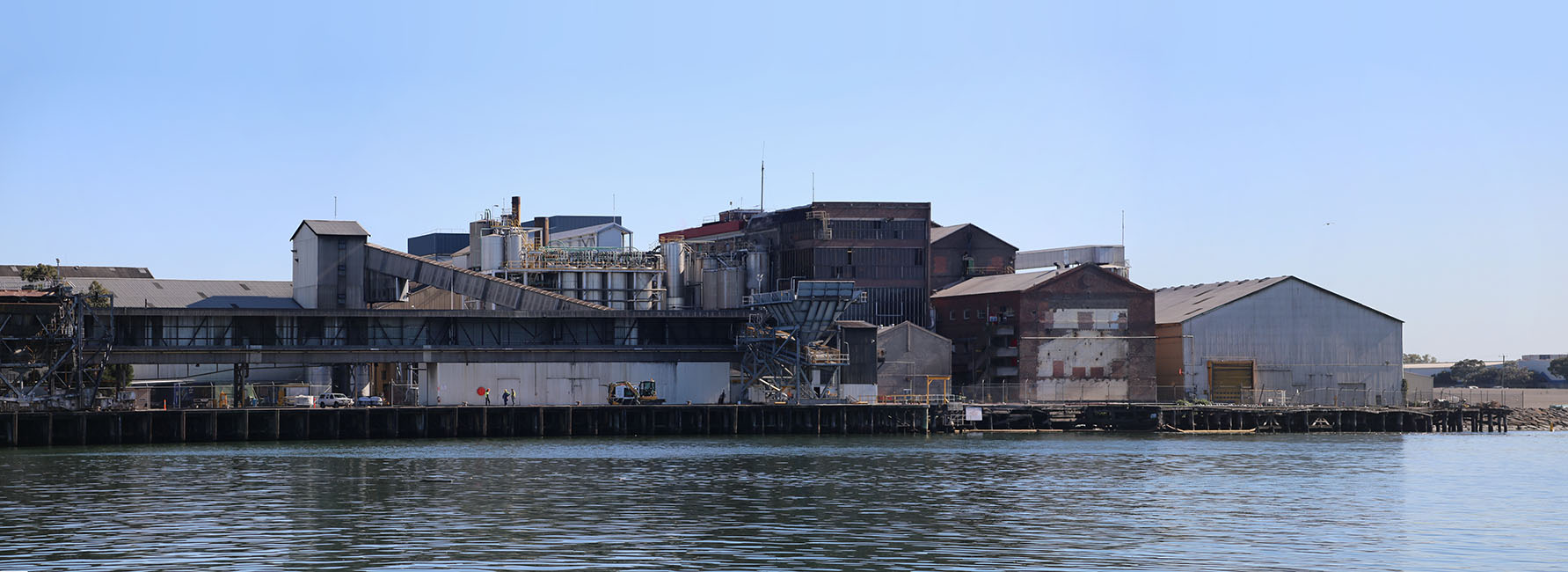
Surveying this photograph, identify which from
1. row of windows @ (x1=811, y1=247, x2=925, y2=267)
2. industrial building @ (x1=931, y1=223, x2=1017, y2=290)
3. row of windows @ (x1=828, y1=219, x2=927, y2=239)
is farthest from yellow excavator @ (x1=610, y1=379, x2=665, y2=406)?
industrial building @ (x1=931, y1=223, x2=1017, y2=290)

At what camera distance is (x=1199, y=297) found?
12669 cm

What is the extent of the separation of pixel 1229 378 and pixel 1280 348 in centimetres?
470

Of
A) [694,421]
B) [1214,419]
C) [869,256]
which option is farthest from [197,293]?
[1214,419]

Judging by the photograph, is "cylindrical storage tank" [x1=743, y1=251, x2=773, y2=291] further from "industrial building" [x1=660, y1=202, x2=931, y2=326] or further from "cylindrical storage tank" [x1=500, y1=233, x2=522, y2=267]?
"cylindrical storage tank" [x1=500, y1=233, x2=522, y2=267]

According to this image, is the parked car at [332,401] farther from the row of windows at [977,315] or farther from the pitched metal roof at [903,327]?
the row of windows at [977,315]

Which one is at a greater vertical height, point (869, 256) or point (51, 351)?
point (869, 256)

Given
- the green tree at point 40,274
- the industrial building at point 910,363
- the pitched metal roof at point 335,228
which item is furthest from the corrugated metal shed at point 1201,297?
the green tree at point 40,274

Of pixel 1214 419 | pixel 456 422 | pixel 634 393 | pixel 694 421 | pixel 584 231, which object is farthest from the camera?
pixel 584 231

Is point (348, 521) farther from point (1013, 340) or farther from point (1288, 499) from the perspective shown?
point (1013, 340)

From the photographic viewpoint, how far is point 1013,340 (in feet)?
375

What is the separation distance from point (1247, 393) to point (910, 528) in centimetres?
7663

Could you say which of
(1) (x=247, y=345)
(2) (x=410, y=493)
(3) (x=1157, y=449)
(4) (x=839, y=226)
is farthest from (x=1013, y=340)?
(2) (x=410, y=493)

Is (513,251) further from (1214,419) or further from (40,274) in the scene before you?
(1214,419)

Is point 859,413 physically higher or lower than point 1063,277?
lower
